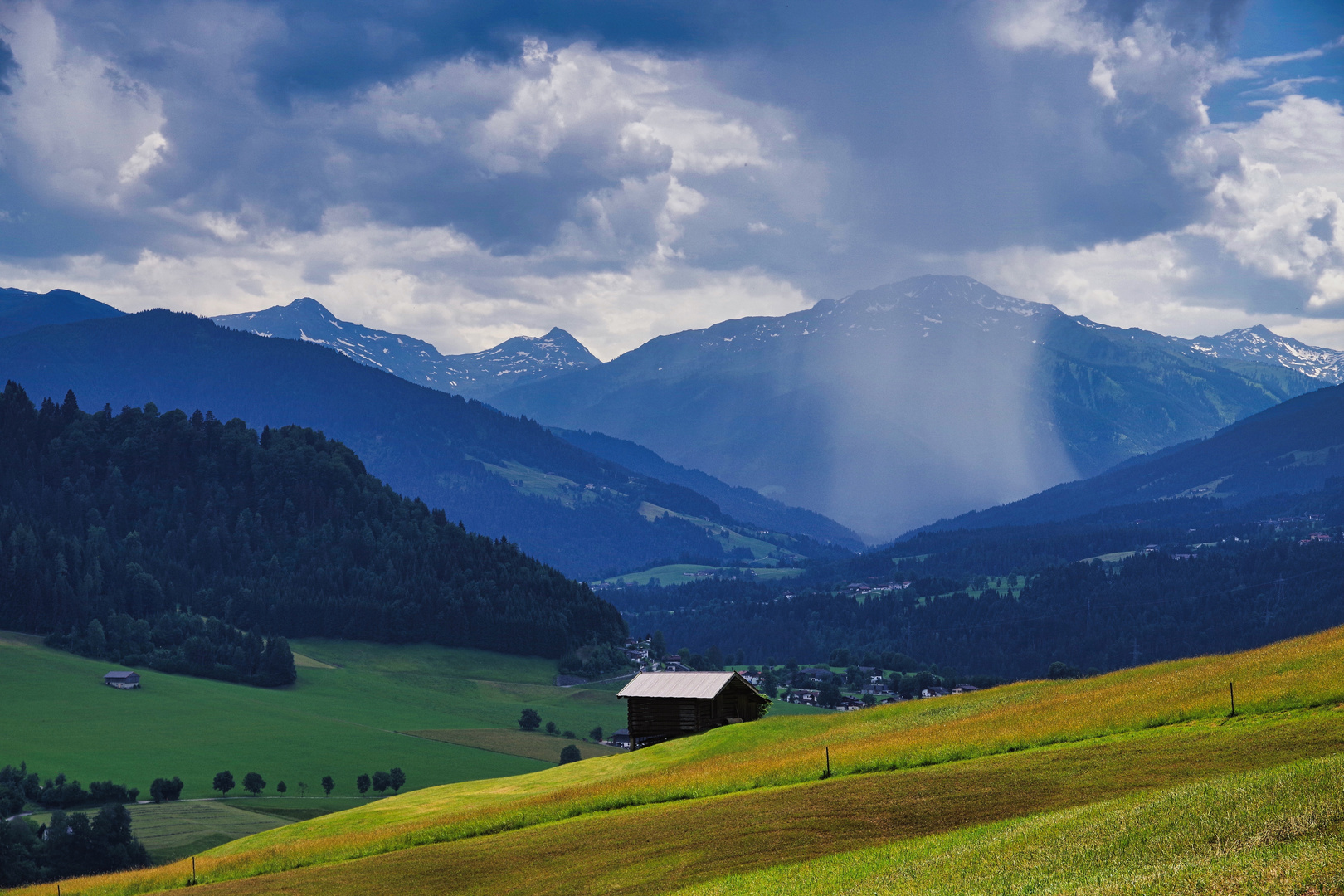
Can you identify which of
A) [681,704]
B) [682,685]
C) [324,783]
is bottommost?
[324,783]

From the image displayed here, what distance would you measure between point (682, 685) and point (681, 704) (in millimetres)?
1313

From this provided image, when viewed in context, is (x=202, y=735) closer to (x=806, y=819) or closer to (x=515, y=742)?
(x=515, y=742)

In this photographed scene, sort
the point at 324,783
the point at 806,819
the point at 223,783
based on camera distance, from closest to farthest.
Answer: the point at 806,819
the point at 223,783
the point at 324,783

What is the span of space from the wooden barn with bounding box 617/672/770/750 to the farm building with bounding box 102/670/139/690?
14159 cm

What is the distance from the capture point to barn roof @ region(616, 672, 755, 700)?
254 feet

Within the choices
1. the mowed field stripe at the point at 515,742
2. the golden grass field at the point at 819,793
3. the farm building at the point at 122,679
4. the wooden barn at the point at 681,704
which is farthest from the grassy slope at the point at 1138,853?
the farm building at the point at 122,679

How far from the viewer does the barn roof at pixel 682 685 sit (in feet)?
254

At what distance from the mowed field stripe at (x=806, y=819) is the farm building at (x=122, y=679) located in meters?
165

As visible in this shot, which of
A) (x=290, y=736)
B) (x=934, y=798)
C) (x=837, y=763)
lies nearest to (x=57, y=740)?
(x=290, y=736)

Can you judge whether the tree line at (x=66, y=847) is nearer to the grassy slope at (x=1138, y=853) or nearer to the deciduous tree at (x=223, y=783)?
the deciduous tree at (x=223, y=783)

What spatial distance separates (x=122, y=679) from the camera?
7510 inches

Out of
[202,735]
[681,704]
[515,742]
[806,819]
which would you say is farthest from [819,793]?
[202,735]

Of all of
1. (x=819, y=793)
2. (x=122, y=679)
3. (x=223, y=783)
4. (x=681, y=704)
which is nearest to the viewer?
(x=819, y=793)

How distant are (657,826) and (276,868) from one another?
18352 millimetres
